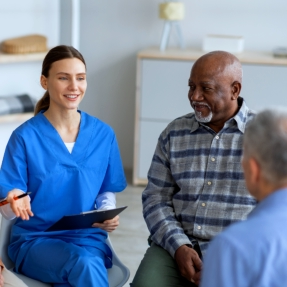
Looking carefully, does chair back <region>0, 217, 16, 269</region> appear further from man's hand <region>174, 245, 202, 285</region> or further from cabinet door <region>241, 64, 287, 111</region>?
cabinet door <region>241, 64, 287, 111</region>

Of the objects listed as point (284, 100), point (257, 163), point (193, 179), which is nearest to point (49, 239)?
point (193, 179)

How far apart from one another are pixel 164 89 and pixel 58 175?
2.27 meters

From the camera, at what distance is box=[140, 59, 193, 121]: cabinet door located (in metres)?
4.30

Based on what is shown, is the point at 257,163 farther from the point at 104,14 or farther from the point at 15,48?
the point at 104,14

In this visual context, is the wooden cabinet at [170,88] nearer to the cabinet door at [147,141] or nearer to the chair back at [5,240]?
the cabinet door at [147,141]

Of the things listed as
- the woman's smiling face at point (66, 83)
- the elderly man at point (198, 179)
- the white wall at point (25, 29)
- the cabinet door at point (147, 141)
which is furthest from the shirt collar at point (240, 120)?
the white wall at point (25, 29)

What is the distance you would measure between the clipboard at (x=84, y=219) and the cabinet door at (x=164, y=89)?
7.66ft

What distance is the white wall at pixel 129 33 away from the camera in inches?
177

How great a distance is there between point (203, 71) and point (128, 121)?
275 centimetres

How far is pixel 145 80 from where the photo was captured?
438 centimetres

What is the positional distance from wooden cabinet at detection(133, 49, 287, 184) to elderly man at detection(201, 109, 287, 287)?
2883 mm

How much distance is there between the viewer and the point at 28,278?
7.00 ft

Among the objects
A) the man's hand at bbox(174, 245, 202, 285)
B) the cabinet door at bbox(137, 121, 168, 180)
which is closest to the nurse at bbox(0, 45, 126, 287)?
the man's hand at bbox(174, 245, 202, 285)

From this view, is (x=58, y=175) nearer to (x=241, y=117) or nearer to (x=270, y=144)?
(x=241, y=117)
